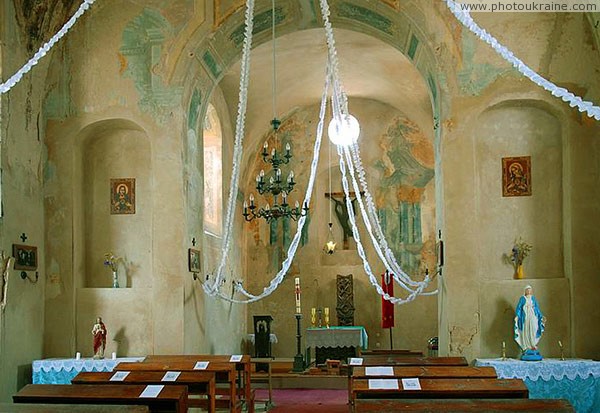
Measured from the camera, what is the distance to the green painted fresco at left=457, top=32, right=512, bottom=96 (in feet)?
36.0

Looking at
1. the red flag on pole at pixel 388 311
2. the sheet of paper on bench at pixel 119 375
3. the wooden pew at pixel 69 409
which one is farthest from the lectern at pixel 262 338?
the wooden pew at pixel 69 409

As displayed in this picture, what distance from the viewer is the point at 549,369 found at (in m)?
9.96

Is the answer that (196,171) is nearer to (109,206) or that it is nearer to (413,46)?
(109,206)

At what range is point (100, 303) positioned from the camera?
11695 mm

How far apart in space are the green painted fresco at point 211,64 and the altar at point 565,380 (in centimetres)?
673

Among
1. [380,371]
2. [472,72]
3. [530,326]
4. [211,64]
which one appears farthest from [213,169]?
[380,371]

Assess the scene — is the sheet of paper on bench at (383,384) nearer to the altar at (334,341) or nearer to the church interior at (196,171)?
the church interior at (196,171)

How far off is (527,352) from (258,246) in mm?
10080

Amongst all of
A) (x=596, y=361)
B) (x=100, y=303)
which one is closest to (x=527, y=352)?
(x=596, y=361)

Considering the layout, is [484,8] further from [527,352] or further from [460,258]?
[527,352]

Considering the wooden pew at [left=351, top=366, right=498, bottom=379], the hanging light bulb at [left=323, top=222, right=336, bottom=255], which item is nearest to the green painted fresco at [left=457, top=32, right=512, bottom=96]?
the wooden pew at [left=351, top=366, right=498, bottom=379]

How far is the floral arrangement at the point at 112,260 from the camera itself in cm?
1187

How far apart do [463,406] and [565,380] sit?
443cm

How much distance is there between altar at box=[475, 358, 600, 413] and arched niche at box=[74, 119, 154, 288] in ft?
19.3
